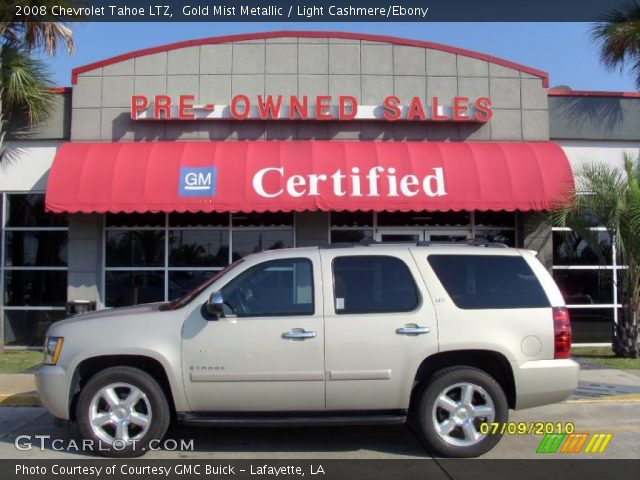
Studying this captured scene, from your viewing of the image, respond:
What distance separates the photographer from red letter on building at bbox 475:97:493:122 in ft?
41.1

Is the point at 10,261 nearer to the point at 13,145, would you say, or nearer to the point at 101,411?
the point at 13,145

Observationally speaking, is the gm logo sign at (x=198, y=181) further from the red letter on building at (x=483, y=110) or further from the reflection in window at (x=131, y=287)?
the red letter on building at (x=483, y=110)

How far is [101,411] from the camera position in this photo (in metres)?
5.66

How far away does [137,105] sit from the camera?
12.4 metres

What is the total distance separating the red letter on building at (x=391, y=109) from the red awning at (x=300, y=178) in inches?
29.3

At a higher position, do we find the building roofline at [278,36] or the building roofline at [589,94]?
the building roofline at [278,36]

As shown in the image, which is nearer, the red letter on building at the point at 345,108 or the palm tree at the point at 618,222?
the palm tree at the point at 618,222

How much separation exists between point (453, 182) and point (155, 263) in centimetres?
623

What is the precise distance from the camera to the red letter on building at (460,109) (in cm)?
1250

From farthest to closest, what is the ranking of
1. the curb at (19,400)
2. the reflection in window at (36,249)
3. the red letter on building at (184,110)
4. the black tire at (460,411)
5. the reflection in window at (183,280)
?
the reflection in window at (36,249)
the reflection in window at (183,280)
the red letter on building at (184,110)
the curb at (19,400)
the black tire at (460,411)

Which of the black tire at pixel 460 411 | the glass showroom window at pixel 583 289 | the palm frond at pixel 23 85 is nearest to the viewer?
the black tire at pixel 460 411

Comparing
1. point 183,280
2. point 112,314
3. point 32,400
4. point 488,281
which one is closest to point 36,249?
point 183,280

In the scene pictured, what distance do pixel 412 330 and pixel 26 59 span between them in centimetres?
1049

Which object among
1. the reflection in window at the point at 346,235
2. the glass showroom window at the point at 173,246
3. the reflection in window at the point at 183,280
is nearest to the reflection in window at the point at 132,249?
the glass showroom window at the point at 173,246
